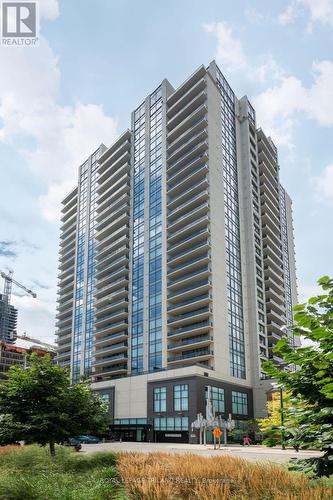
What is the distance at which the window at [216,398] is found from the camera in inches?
2615

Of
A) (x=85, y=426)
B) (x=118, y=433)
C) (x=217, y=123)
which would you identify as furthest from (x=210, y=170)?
(x=85, y=426)

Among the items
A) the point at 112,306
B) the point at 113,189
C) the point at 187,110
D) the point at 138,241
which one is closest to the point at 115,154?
the point at 113,189

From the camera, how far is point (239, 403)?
73062 millimetres

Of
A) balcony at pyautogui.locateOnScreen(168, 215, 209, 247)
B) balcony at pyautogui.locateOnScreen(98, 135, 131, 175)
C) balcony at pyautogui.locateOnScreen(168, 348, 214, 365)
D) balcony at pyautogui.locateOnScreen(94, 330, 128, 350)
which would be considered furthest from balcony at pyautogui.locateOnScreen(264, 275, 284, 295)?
balcony at pyautogui.locateOnScreen(98, 135, 131, 175)

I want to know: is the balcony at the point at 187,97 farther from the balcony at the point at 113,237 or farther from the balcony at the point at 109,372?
the balcony at the point at 109,372

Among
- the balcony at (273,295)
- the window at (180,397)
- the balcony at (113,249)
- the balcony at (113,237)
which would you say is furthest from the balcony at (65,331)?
the balcony at (273,295)

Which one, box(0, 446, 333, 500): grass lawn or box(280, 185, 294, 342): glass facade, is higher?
box(280, 185, 294, 342): glass facade

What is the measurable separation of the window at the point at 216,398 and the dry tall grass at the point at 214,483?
5673 cm

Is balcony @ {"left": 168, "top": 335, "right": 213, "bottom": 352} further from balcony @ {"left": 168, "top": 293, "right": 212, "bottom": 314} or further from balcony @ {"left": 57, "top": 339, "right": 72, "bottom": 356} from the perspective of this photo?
balcony @ {"left": 57, "top": 339, "right": 72, "bottom": 356}

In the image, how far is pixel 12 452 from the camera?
79.0ft

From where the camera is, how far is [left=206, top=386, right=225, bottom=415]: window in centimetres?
6641

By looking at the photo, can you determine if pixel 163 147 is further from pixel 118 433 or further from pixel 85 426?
pixel 85 426

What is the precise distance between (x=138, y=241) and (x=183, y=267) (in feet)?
52.4

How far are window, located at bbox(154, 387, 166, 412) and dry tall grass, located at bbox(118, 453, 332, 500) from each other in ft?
197
